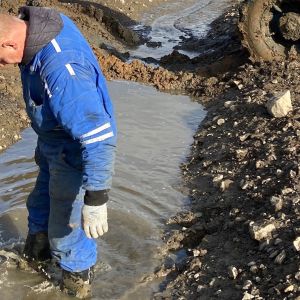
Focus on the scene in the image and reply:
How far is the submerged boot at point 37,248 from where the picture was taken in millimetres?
4445

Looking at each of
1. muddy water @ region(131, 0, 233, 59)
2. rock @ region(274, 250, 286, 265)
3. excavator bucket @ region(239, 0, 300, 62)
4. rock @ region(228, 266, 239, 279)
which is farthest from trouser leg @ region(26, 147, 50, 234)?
muddy water @ region(131, 0, 233, 59)

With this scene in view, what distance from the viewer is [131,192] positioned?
5773 millimetres

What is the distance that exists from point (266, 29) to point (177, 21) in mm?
7234

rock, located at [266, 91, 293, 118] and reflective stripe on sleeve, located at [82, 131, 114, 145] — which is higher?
reflective stripe on sleeve, located at [82, 131, 114, 145]

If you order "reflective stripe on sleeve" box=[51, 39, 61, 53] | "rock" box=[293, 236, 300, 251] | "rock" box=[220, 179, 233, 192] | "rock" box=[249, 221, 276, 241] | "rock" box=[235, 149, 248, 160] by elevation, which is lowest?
"rock" box=[220, 179, 233, 192]

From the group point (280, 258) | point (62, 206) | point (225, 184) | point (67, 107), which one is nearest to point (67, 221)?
point (62, 206)

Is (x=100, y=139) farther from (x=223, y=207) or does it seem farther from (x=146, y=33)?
(x=146, y=33)

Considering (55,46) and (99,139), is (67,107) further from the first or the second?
(55,46)

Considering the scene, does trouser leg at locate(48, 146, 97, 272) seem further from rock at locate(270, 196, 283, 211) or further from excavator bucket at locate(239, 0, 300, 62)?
excavator bucket at locate(239, 0, 300, 62)

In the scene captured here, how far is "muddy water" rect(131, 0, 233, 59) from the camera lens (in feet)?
40.5

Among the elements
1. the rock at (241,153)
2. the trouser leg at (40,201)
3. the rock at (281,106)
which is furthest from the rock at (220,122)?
the trouser leg at (40,201)

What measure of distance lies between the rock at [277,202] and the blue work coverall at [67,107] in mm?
1626

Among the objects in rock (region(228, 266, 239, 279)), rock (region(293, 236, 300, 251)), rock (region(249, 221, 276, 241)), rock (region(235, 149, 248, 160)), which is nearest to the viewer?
rock (region(293, 236, 300, 251))

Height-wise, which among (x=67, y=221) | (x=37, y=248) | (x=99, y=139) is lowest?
(x=37, y=248)
